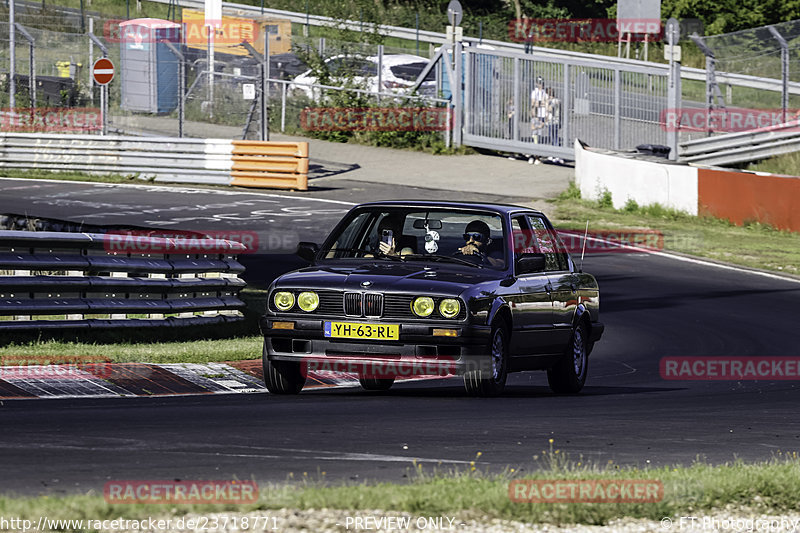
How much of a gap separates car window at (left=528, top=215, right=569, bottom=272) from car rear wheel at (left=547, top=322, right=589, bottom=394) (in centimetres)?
58

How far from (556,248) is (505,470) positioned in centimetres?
541

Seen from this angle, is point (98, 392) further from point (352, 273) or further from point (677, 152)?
point (677, 152)

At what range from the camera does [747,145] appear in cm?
3144

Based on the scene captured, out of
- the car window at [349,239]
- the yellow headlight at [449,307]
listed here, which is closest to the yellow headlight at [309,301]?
the yellow headlight at [449,307]

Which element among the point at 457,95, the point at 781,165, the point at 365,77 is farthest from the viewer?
the point at 365,77

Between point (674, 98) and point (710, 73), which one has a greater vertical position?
point (710, 73)

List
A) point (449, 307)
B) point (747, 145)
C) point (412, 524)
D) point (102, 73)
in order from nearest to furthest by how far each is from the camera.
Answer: point (412, 524), point (449, 307), point (747, 145), point (102, 73)

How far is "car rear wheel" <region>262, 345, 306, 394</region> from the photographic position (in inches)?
417

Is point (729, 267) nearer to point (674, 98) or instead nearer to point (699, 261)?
point (699, 261)

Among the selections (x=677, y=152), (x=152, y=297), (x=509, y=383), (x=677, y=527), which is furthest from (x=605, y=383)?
(x=677, y=152)

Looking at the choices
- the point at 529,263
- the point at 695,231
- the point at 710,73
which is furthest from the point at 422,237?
the point at 710,73

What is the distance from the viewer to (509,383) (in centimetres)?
1316

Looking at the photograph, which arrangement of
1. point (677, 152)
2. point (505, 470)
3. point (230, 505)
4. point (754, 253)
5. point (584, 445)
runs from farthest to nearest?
1. point (677, 152)
2. point (754, 253)
3. point (584, 445)
4. point (505, 470)
5. point (230, 505)

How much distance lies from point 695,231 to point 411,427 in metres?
18.9
